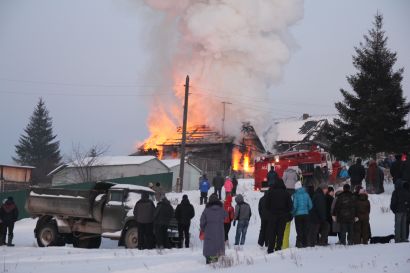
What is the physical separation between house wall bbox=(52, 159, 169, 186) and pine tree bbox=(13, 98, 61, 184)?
29.1 metres

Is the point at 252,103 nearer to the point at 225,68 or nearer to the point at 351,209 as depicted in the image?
the point at 225,68

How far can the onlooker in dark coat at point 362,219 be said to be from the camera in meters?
14.8

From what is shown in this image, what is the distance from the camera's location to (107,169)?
47719mm

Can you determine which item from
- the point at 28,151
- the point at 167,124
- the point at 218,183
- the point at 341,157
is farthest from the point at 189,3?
the point at 28,151

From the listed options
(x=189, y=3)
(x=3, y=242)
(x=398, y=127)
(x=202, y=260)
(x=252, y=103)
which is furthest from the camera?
(x=189, y=3)

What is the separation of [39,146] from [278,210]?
7428 centimetres

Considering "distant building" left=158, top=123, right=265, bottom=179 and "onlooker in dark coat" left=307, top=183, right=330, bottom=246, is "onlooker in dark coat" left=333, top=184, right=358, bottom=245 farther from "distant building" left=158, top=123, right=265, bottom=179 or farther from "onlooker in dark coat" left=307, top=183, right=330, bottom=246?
"distant building" left=158, top=123, right=265, bottom=179

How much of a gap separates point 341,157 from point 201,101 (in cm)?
2172

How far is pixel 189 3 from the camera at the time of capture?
56562 mm

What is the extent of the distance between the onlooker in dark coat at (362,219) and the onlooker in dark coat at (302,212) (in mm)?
1326

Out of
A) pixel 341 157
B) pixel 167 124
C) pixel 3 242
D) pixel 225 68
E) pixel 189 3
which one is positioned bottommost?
pixel 3 242

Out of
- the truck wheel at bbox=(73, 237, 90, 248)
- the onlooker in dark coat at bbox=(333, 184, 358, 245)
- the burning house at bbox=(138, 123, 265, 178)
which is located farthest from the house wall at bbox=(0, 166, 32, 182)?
the onlooker in dark coat at bbox=(333, 184, 358, 245)

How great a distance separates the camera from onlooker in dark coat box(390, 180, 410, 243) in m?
14.5

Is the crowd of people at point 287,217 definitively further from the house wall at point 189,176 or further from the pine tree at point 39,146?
the pine tree at point 39,146
